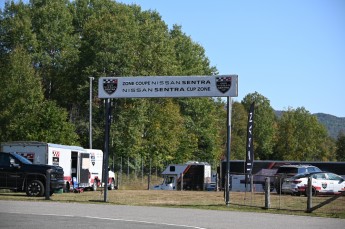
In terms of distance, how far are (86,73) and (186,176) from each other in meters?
14.4

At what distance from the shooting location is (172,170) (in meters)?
54.1

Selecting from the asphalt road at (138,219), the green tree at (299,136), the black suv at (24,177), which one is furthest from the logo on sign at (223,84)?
the green tree at (299,136)

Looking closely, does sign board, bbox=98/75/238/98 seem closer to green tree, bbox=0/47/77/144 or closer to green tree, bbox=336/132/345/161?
green tree, bbox=0/47/77/144

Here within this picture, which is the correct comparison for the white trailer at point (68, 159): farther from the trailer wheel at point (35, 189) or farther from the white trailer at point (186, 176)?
the white trailer at point (186, 176)

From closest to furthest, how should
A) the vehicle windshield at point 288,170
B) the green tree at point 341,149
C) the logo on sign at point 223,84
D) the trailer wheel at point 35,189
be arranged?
the logo on sign at point 223,84 → the trailer wheel at point 35,189 → the vehicle windshield at point 288,170 → the green tree at point 341,149

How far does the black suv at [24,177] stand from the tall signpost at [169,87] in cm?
415

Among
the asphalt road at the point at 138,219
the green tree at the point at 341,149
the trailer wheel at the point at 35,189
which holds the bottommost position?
the asphalt road at the point at 138,219

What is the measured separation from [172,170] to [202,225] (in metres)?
37.0

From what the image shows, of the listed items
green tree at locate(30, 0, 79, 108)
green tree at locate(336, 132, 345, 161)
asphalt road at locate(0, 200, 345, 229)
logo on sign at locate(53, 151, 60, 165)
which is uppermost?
green tree at locate(30, 0, 79, 108)

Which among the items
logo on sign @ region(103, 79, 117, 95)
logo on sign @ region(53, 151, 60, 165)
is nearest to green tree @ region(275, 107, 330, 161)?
logo on sign @ region(53, 151, 60, 165)

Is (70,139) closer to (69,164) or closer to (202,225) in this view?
(69,164)

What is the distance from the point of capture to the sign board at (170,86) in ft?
84.4

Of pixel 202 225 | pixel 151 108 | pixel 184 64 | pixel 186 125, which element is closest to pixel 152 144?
pixel 151 108

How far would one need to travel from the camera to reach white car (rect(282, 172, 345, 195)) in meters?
35.8
